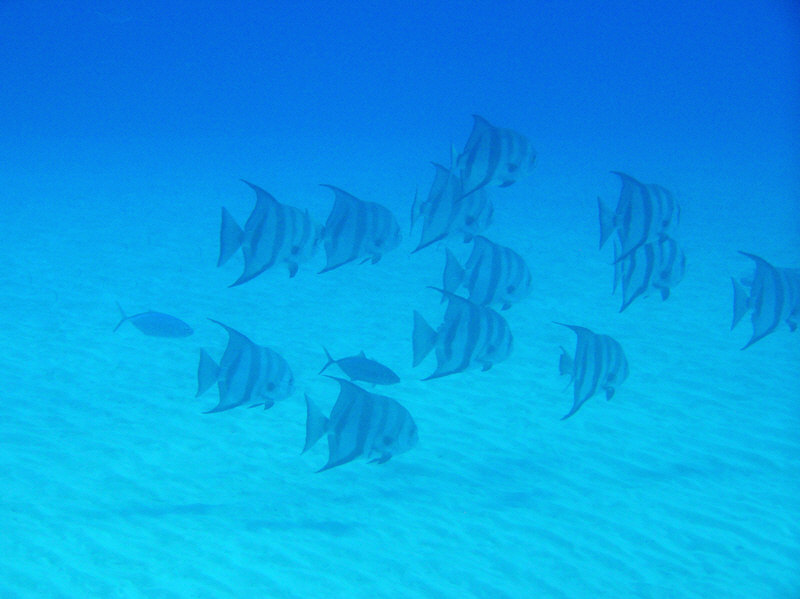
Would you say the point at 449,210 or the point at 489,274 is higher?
the point at 449,210

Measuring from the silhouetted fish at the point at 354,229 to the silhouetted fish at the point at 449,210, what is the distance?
32 cm

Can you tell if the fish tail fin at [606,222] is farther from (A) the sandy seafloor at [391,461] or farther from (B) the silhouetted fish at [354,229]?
(A) the sandy seafloor at [391,461]

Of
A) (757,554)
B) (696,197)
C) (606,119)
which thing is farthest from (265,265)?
(606,119)

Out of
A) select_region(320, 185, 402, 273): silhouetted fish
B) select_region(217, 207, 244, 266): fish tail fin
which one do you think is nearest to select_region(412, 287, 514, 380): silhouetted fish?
select_region(320, 185, 402, 273): silhouetted fish

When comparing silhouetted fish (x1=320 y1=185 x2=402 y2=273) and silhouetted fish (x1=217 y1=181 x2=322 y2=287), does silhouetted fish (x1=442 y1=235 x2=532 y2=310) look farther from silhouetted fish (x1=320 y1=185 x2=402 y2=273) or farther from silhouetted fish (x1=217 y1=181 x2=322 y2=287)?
silhouetted fish (x1=217 y1=181 x2=322 y2=287)

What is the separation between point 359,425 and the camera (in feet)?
10.8

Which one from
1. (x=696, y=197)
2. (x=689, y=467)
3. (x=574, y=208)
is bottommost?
(x=689, y=467)

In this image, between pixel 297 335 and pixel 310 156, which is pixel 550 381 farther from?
pixel 310 156

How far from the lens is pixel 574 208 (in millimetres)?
19000

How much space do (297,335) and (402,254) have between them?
515 cm

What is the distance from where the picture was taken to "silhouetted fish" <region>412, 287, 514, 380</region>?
3658 mm

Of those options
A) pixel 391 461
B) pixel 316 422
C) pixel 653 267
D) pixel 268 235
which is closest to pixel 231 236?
pixel 268 235

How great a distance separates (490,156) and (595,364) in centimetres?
156

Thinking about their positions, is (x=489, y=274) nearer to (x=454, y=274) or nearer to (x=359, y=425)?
(x=454, y=274)
